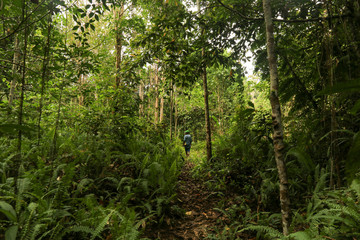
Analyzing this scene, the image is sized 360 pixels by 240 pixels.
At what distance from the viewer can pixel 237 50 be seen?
17.6 ft

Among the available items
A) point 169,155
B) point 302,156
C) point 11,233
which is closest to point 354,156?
point 11,233

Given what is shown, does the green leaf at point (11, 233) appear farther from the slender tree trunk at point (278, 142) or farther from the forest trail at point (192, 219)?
the slender tree trunk at point (278, 142)

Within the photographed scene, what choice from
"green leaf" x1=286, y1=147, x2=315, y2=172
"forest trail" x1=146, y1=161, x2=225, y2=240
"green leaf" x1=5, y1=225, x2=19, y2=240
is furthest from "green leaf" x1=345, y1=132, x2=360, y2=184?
"green leaf" x1=286, y1=147, x2=315, y2=172

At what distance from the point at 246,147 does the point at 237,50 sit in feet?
9.53

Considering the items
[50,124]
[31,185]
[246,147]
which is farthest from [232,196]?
[50,124]

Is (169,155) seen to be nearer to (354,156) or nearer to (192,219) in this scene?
(192,219)

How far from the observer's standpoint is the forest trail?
3.38 meters

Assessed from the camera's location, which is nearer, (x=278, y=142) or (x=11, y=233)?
(x=11, y=233)

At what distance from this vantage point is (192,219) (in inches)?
157

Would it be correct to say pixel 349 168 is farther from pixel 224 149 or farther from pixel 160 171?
pixel 224 149

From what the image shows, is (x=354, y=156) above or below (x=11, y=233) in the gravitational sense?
above

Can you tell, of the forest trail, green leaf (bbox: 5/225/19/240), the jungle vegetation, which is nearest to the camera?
green leaf (bbox: 5/225/19/240)

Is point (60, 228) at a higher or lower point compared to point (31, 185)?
lower

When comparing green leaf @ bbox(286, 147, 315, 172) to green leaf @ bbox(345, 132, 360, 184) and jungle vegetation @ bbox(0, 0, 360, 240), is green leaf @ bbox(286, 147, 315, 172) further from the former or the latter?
green leaf @ bbox(345, 132, 360, 184)
